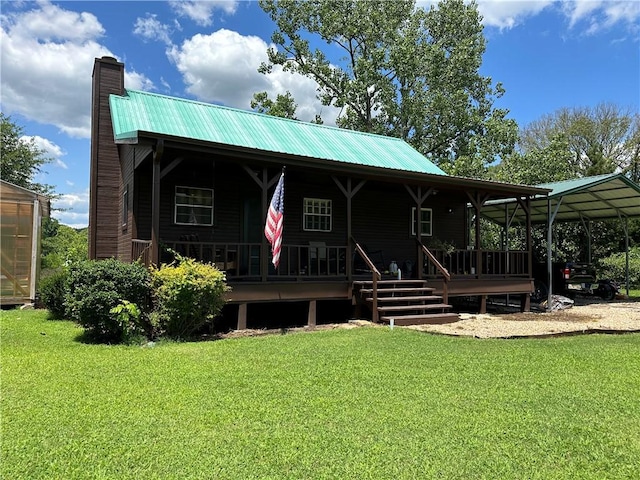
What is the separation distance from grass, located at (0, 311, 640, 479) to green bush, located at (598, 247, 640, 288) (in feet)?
54.2

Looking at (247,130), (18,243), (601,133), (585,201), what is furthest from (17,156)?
(601,133)

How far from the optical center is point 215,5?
17.4m

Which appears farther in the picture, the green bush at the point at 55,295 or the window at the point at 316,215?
the window at the point at 316,215

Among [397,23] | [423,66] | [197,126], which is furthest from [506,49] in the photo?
[197,126]

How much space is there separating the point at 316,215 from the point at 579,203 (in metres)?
9.90

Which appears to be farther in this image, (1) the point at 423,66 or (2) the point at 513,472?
(1) the point at 423,66

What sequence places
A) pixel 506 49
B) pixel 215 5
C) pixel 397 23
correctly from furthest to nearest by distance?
pixel 397 23 → pixel 506 49 → pixel 215 5

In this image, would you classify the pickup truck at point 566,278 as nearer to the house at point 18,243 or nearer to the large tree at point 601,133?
the house at point 18,243

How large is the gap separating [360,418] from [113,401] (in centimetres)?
238

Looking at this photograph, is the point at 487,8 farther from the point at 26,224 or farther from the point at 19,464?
the point at 19,464

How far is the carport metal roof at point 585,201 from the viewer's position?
13.5m

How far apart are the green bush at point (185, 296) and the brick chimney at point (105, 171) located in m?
5.40

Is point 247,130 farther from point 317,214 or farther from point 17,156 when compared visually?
point 17,156

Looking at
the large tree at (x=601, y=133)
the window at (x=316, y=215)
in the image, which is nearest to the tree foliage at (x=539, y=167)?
the large tree at (x=601, y=133)
